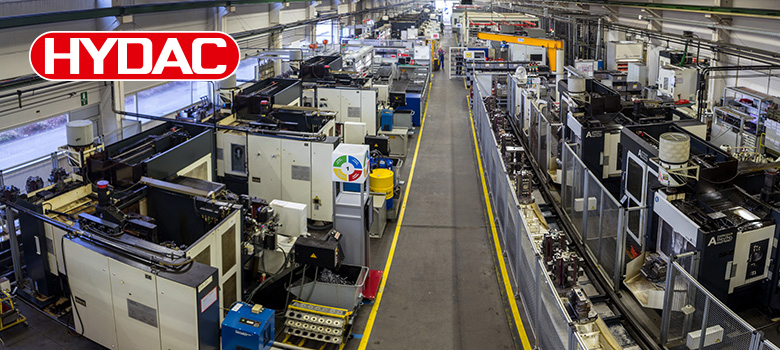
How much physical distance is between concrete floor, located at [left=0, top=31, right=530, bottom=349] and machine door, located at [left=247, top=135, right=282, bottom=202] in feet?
7.20

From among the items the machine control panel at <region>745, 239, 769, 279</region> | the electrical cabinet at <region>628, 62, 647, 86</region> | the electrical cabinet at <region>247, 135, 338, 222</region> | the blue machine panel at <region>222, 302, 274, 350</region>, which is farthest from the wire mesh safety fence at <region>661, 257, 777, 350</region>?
the electrical cabinet at <region>628, 62, 647, 86</region>

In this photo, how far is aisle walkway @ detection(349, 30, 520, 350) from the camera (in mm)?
7785

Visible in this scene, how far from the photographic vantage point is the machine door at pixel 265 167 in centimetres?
1080

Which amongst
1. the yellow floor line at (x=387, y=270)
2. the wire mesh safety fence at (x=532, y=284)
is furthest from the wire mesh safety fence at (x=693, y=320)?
the yellow floor line at (x=387, y=270)

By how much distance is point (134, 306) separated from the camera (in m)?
6.32

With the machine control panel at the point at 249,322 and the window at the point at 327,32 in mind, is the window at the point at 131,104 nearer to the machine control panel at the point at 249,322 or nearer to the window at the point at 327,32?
the machine control panel at the point at 249,322

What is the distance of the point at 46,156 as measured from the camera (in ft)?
39.3

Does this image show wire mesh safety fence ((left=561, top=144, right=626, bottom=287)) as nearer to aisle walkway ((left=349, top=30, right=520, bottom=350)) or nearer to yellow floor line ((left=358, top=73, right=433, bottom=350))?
aisle walkway ((left=349, top=30, right=520, bottom=350))

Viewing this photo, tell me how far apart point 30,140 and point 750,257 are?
43.3ft

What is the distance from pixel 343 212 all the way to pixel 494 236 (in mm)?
3524

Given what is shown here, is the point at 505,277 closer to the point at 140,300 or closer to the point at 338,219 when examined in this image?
the point at 338,219

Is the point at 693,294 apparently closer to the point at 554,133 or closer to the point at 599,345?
the point at 599,345

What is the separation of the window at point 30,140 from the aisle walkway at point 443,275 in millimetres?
7619

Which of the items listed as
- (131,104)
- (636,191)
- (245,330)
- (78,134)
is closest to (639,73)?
(636,191)
